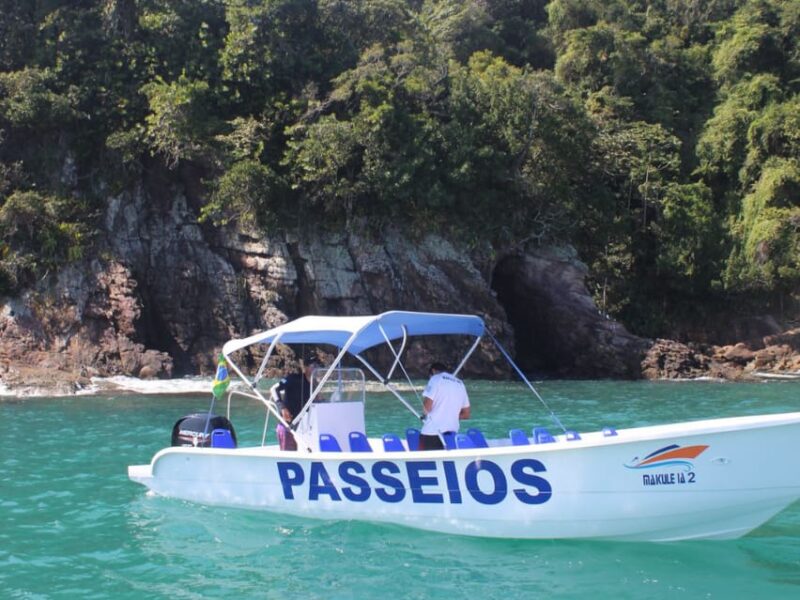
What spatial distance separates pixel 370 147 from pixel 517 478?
2127 cm

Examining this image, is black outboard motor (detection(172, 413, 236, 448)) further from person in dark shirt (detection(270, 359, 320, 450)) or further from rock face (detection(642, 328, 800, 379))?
rock face (detection(642, 328, 800, 379))

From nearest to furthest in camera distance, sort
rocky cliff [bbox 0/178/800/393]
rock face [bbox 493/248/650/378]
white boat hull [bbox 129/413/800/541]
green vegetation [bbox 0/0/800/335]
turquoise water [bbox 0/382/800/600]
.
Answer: turquoise water [bbox 0/382/800/600] → white boat hull [bbox 129/413/800/541] → rocky cliff [bbox 0/178/800/393] → green vegetation [bbox 0/0/800/335] → rock face [bbox 493/248/650/378]

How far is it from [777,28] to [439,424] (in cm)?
3669

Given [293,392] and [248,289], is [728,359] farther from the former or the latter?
[293,392]

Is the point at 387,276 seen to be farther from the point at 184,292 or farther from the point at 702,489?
the point at 702,489

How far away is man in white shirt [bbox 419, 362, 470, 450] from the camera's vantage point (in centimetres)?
984

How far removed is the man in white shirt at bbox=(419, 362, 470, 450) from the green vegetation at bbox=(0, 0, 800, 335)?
19.0 metres

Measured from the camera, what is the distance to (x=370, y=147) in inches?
1128

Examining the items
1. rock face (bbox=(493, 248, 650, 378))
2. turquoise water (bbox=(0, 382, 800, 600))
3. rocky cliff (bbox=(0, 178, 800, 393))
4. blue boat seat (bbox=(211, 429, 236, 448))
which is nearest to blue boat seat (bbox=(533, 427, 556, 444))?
turquoise water (bbox=(0, 382, 800, 600))

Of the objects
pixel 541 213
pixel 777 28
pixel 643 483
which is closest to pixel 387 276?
pixel 541 213

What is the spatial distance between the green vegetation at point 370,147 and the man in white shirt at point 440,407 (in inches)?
750

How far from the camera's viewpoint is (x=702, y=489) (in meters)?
8.25

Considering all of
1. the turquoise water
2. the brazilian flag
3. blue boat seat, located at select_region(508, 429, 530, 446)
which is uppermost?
the brazilian flag

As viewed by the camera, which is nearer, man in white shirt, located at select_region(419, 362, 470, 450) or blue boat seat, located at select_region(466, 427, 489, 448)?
blue boat seat, located at select_region(466, 427, 489, 448)
